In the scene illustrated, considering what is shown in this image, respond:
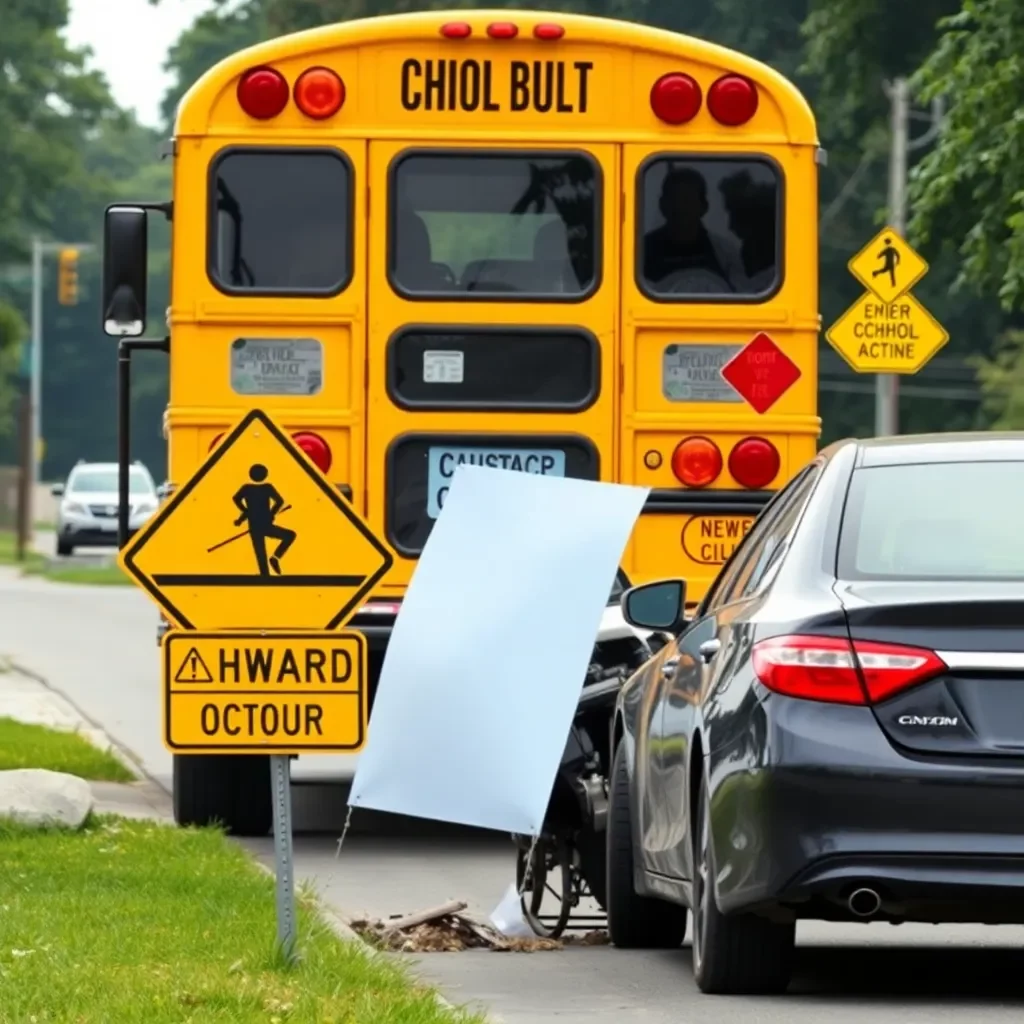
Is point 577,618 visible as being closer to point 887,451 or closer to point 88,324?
point 887,451

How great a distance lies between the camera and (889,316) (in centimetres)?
1911

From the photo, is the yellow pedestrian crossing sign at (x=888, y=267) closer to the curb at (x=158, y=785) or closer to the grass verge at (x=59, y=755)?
the curb at (x=158, y=785)

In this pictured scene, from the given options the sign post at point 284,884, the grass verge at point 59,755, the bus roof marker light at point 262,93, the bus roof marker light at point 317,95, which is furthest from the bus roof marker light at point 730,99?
the sign post at point 284,884

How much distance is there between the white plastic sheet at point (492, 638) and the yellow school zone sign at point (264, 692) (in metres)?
1.37

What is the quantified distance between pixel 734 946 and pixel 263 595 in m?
1.51

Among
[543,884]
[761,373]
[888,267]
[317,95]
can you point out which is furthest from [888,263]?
[543,884]

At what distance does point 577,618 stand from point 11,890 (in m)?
2.12

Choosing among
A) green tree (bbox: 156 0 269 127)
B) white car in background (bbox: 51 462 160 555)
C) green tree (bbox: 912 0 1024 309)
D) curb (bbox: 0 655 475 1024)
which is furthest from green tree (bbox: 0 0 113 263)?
green tree (bbox: 912 0 1024 309)

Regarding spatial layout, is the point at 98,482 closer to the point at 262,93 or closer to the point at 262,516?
the point at 262,93

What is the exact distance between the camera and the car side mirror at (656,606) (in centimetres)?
894

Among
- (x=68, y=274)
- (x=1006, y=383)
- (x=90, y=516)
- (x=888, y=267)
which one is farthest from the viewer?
(x=68, y=274)

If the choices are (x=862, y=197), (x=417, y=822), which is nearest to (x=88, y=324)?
(x=862, y=197)

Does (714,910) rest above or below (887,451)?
below

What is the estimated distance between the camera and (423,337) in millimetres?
13422
